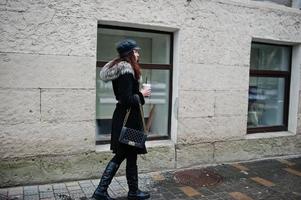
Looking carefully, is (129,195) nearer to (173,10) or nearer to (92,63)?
(92,63)

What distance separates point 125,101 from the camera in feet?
13.0

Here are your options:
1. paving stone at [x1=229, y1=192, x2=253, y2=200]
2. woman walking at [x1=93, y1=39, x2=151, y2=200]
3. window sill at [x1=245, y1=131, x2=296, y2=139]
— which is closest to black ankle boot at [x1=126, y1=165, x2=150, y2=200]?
woman walking at [x1=93, y1=39, x2=151, y2=200]

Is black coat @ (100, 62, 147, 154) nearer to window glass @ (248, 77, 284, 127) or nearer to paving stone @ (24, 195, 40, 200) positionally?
paving stone @ (24, 195, 40, 200)

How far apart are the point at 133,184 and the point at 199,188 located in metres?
1.12

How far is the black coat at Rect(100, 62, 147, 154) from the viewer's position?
3.95 meters

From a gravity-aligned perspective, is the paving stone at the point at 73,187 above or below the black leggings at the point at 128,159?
below

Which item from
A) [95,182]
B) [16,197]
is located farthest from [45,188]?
[95,182]

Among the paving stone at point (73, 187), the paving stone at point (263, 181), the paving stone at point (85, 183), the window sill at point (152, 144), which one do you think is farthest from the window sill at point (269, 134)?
the paving stone at point (73, 187)

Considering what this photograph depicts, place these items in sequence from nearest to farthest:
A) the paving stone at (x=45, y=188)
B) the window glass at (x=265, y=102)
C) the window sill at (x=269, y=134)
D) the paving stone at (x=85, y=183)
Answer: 1. the paving stone at (x=45, y=188)
2. the paving stone at (x=85, y=183)
3. the window sill at (x=269, y=134)
4. the window glass at (x=265, y=102)

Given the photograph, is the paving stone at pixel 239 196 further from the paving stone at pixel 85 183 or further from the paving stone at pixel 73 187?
the paving stone at pixel 73 187

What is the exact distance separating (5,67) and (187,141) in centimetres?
298

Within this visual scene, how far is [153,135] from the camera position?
19.0 ft

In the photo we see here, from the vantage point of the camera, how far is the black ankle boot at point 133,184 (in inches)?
166

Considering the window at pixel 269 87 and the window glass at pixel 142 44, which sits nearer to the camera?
the window glass at pixel 142 44
